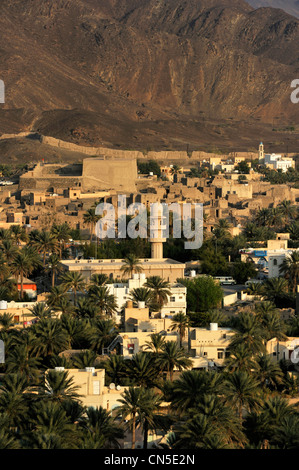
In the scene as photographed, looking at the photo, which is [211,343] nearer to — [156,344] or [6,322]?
[156,344]

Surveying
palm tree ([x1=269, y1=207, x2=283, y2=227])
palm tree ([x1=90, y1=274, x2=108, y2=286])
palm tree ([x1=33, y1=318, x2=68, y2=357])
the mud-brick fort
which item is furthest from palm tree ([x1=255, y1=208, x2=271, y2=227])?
palm tree ([x1=33, y1=318, x2=68, y2=357])

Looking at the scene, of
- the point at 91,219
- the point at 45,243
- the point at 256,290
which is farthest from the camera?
the point at 91,219

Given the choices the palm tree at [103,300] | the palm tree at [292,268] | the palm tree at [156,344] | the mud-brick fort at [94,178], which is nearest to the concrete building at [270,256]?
the palm tree at [292,268]

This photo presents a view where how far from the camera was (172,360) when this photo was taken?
34531 mm

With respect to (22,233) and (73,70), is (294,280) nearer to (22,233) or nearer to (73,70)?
(22,233)

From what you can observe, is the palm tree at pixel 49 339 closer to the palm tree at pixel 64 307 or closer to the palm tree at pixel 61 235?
the palm tree at pixel 64 307

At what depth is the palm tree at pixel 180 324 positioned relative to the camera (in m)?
39.1

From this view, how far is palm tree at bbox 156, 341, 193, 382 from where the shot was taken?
3441cm

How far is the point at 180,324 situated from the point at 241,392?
8.66 metres

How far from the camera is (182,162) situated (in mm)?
111250

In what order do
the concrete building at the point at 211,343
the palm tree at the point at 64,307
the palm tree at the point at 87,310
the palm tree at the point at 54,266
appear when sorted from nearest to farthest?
1. the concrete building at the point at 211,343
2. the palm tree at the point at 64,307
3. the palm tree at the point at 87,310
4. the palm tree at the point at 54,266

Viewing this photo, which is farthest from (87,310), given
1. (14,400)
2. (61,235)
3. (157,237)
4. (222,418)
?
(61,235)

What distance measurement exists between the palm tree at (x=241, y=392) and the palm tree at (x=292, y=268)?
17.3m

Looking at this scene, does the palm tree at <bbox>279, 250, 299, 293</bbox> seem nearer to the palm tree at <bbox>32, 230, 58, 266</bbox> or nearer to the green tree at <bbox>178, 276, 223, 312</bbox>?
the green tree at <bbox>178, 276, 223, 312</bbox>
